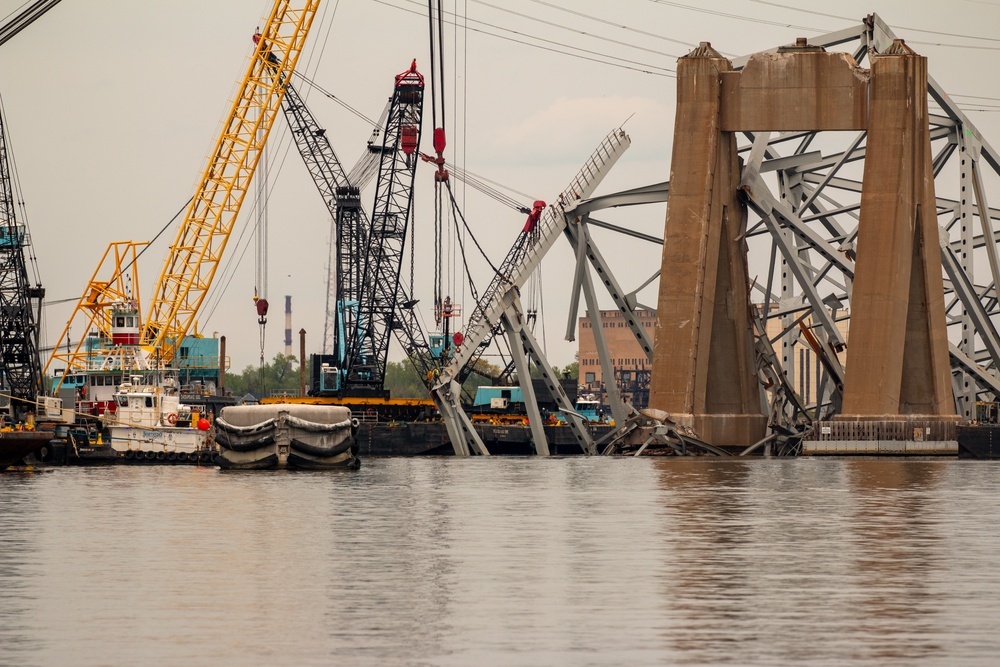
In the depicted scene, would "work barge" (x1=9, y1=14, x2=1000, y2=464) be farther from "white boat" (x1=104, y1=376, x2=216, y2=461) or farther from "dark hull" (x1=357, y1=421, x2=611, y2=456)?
"dark hull" (x1=357, y1=421, x2=611, y2=456)

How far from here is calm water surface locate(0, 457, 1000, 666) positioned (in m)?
24.6

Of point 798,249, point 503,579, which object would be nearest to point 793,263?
point 798,249

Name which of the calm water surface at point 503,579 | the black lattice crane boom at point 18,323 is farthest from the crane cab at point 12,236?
the calm water surface at point 503,579

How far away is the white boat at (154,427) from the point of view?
102625 millimetres

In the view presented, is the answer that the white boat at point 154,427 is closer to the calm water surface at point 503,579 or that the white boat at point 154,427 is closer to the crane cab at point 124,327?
the crane cab at point 124,327

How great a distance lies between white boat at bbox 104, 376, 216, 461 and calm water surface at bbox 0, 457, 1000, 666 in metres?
40.5

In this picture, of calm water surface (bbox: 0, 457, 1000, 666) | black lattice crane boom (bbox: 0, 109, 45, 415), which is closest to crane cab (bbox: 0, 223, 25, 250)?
black lattice crane boom (bbox: 0, 109, 45, 415)

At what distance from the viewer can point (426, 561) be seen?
3594 cm

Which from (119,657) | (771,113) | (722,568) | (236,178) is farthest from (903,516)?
(236,178)

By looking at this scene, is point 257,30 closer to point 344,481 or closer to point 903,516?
point 344,481

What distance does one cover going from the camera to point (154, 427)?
4122 inches

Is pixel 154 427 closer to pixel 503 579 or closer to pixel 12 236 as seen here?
pixel 12 236

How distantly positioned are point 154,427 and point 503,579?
246ft

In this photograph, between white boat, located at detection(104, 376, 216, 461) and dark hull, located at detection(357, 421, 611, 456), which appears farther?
dark hull, located at detection(357, 421, 611, 456)
